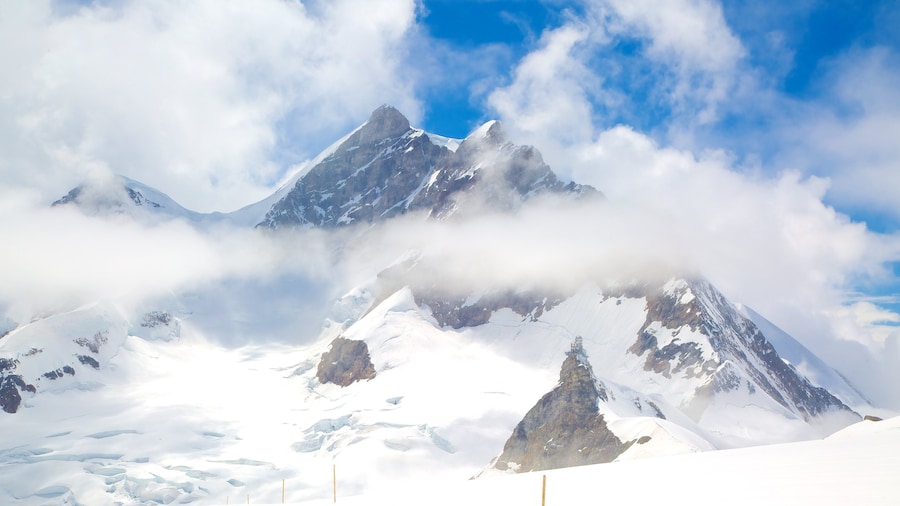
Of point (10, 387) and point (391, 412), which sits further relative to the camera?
point (10, 387)

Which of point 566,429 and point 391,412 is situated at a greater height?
point 391,412

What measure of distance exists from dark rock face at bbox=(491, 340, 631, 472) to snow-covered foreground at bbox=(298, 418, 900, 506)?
219 feet

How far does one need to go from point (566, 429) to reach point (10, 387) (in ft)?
477

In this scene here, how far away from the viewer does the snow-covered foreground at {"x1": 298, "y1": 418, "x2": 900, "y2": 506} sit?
11.5 metres

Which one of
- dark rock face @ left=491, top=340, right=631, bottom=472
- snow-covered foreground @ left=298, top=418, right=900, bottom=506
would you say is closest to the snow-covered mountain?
dark rock face @ left=491, top=340, right=631, bottom=472

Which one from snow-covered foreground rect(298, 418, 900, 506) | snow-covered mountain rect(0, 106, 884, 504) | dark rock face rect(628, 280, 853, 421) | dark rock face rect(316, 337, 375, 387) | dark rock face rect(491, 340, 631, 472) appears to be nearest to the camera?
snow-covered foreground rect(298, 418, 900, 506)

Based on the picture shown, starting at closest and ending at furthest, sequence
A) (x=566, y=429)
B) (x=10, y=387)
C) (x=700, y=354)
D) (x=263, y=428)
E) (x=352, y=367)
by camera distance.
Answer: (x=566, y=429), (x=263, y=428), (x=700, y=354), (x=10, y=387), (x=352, y=367)

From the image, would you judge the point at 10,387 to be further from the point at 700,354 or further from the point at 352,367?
the point at 700,354

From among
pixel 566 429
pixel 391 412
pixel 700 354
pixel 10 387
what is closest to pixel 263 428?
pixel 391 412

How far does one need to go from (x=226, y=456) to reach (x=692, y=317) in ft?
374

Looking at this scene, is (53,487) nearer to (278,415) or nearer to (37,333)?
(278,415)

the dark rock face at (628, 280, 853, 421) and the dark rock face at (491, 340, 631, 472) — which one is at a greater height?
the dark rock face at (628, 280, 853, 421)

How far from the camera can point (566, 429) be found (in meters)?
91.5

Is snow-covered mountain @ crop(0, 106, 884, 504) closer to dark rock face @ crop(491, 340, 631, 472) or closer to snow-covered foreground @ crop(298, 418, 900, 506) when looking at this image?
dark rock face @ crop(491, 340, 631, 472)
